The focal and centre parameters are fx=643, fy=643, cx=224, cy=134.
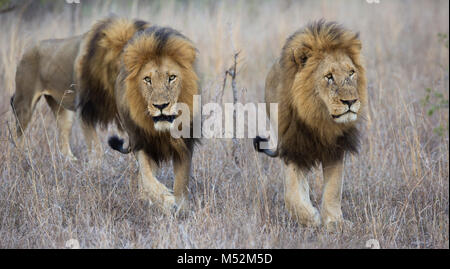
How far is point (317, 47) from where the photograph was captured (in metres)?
4.36

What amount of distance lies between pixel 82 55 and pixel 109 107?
0.56 m

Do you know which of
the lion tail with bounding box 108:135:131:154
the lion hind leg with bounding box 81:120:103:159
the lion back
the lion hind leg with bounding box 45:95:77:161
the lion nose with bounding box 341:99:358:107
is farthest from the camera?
the lion hind leg with bounding box 45:95:77:161

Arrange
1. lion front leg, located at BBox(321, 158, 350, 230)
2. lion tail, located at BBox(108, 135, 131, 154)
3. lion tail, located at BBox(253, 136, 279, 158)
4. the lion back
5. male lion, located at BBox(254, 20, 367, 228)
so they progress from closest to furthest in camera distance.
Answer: male lion, located at BBox(254, 20, 367, 228), lion front leg, located at BBox(321, 158, 350, 230), lion tail, located at BBox(253, 136, 279, 158), lion tail, located at BBox(108, 135, 131, 154), the lion back

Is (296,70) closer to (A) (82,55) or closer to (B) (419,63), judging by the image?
(A) (82,55)

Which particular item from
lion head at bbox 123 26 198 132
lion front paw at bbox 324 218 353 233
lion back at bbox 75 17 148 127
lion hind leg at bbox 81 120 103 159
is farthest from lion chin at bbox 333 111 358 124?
lion hind leg at bbox 81 120 103 159

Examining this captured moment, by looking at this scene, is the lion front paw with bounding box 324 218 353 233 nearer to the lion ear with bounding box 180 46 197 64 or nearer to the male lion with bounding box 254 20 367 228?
the male lion with bounding box 254 20 367 228

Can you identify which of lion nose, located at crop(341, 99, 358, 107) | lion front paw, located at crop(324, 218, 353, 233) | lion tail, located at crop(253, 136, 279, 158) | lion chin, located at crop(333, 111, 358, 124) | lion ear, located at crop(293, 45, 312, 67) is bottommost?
lion front paw, located at crop(324, 218, 353, 233)

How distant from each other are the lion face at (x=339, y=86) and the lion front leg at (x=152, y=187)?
51.8 inches

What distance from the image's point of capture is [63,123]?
682cm

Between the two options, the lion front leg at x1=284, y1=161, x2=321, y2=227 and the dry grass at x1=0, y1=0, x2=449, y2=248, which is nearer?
the dry grass at x1=0, y1=0, x2=449, y2=248

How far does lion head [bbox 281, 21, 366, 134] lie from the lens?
4223mm

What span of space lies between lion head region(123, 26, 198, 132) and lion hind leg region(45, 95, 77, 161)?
2139mm

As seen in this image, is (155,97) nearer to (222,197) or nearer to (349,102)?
(222,197)
